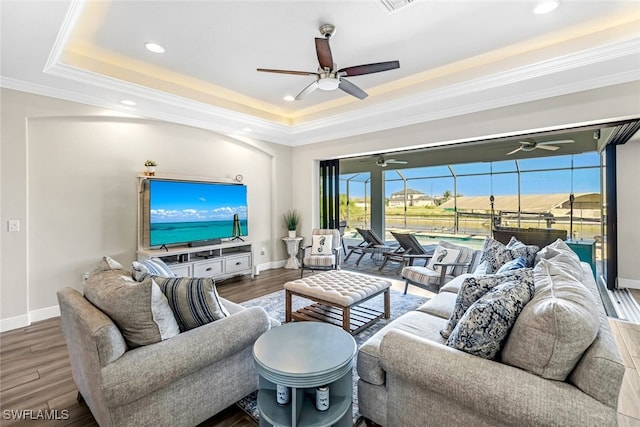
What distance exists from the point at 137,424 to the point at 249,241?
13.5ft

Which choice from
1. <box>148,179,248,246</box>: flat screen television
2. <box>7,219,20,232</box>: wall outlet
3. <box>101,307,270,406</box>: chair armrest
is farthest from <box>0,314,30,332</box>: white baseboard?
<box>101,307,270,406</box>: chair armrest

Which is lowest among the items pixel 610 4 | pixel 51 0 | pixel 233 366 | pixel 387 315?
pixel 387 315

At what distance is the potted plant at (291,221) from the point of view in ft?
20.5

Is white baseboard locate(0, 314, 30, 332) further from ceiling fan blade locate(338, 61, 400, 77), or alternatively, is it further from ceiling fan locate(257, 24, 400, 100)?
ceiling fan blade locate(338, 61, 400, 77)

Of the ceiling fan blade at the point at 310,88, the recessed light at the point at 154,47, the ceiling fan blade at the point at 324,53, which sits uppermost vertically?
the recessed light at the point at 154,47

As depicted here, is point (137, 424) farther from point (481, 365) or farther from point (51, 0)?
point (51, 0)

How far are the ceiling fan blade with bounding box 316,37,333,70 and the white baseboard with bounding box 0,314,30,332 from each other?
170 inches

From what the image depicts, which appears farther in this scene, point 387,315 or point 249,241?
point 249,241

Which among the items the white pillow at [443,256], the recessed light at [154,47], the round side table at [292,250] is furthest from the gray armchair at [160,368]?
the round side table at [292,250]

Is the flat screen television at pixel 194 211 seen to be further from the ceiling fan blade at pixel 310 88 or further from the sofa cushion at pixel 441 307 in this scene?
the sofa cushion at pixel 441 307

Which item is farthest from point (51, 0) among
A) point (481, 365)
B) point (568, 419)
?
point (568, 419)

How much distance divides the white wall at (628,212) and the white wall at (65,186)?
6.77 m

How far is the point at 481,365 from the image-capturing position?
4.44 feet

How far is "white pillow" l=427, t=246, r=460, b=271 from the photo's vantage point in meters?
3.93
